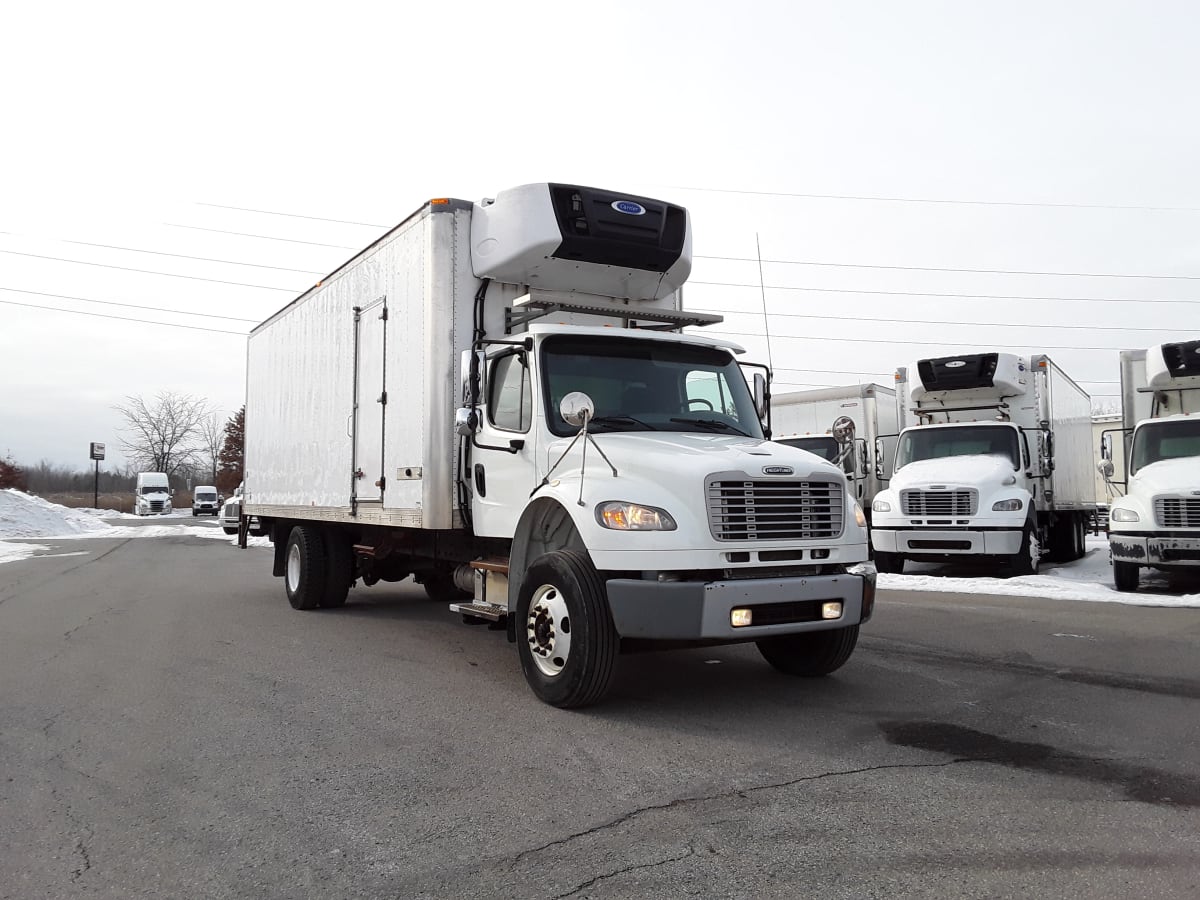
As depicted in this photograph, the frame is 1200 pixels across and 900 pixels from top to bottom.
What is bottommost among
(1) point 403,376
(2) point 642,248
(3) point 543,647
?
(3) point 543,647

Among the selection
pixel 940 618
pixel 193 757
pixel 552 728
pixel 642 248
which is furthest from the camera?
pixel 940 618

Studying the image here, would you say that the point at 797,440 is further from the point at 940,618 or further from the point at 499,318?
the point at 499,318

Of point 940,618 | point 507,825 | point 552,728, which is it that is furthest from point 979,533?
point 507,825

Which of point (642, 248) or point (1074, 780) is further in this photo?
point (642, 248)

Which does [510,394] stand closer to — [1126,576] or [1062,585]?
[1062,585]

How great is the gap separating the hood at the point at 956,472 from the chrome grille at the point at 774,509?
9188mm

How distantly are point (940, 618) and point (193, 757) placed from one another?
7.84m

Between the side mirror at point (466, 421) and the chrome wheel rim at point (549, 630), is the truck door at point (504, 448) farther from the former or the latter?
the chrome wheel rim at point (549, 630)

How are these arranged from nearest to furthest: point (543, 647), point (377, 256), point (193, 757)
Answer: point (193, 757)
point (543, 647)
point (377, 256)

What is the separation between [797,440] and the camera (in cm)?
1864

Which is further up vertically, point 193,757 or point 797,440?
point 797,440

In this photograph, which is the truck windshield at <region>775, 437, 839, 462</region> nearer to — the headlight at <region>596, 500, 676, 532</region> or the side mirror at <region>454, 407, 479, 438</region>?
the side mirror at <region>454, 407, 479, 438</region>

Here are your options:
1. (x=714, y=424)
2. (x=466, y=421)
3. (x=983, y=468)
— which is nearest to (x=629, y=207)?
(x=714, y=424)

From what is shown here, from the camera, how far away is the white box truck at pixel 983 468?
46.0ft
